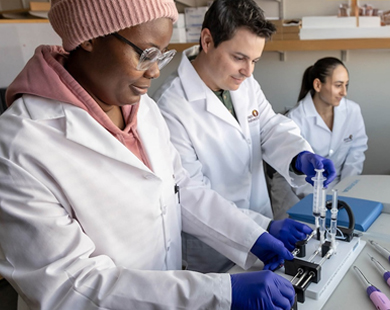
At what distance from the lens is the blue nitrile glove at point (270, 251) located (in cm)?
97

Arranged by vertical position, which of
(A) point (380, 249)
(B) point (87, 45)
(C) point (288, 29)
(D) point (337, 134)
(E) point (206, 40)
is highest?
(B) point (87, 45)

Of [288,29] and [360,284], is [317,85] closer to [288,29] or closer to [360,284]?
[288,29]

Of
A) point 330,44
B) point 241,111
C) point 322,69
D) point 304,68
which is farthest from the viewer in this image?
point 304,68

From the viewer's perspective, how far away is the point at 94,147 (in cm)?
81

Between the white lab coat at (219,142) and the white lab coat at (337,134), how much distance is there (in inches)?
33.3

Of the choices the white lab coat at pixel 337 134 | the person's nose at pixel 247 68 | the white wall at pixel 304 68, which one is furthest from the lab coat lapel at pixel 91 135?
the white wall at pixel 304 68

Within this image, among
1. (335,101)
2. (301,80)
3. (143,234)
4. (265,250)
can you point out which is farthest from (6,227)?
(301,80)

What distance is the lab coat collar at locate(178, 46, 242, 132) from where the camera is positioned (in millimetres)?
1460

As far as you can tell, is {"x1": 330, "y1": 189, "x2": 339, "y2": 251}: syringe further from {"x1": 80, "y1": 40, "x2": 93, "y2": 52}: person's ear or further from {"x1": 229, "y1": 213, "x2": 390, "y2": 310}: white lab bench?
{"x1": 80, "y1": 40, "x2": 93, "y2": 52}: person's ear

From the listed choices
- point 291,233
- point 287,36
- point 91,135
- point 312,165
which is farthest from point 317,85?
point 91,135

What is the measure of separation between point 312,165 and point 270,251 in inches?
16.6

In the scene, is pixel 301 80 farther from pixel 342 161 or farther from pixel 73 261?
pixel 73 261

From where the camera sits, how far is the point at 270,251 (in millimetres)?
1008

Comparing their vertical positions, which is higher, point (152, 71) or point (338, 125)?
point (152, 71)
